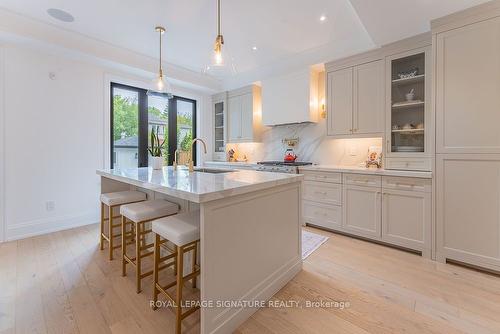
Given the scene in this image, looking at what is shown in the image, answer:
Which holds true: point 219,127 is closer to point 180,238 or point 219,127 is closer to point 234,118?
point 234,118

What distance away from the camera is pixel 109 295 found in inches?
73.4

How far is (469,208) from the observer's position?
7.46ft

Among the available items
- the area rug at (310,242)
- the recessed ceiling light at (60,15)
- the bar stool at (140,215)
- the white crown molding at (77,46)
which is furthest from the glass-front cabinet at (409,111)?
the recessed ceiling light at (60,15)

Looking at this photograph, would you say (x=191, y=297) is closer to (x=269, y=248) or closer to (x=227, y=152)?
(x=269, y=248)

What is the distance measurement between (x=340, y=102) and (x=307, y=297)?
2697 mm

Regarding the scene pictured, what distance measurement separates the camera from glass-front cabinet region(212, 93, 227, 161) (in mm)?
5306

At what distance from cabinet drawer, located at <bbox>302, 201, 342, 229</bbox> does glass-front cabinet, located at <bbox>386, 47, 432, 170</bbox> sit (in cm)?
92

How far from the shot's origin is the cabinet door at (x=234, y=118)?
196 inches

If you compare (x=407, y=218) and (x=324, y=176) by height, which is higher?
(x=324, y=176)

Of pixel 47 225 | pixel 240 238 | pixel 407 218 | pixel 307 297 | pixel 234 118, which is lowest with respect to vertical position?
pixel 307 297

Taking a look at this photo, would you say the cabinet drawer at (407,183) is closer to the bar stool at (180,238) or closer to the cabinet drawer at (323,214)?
the cabinet drawer at (323,214)

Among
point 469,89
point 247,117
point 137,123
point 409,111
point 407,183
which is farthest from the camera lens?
point 247,117

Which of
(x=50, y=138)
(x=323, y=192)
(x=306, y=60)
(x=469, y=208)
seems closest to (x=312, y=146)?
(x=323, y=192)

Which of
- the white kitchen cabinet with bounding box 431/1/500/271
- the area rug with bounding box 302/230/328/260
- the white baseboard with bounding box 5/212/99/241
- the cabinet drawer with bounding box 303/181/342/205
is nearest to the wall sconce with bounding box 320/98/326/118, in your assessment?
the cabinet drawer with bounding box 303/181/342/205
